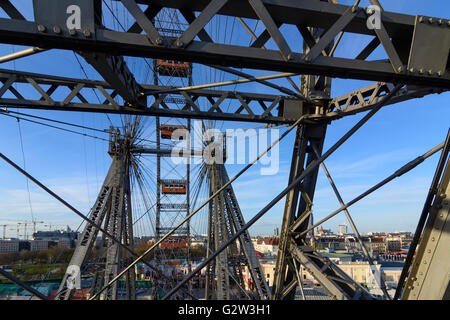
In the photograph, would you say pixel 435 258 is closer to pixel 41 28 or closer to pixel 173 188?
pixel 41 28

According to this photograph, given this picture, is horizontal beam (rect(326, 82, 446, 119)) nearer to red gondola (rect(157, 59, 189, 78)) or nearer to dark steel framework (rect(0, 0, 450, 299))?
dark steel framework (rect(0, 0, 450, 299))

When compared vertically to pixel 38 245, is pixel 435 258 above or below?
above

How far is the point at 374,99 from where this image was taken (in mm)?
3625

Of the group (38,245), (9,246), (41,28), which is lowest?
(9,246)

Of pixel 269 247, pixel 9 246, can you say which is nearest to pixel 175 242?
pixel 269 247

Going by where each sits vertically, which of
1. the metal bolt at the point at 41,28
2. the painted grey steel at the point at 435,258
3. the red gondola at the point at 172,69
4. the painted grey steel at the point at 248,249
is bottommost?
the painted grey steel at the point at 248,249

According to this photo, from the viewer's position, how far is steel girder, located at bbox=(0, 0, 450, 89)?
5.98 feet

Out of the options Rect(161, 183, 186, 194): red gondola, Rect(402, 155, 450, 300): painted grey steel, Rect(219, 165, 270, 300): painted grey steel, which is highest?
Rect(161, 183, 186, 194): red gondola

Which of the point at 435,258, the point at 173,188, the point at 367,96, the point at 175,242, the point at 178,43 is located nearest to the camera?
the point at 178,43

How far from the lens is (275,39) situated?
6.72 ft

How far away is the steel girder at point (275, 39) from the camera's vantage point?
5.98 ft

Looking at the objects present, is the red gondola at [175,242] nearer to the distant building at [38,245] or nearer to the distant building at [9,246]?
the distant building at [38,245]

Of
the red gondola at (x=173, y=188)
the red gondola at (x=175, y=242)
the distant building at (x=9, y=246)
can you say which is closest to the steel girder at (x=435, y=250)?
the red gondola at (x=175, y=242)

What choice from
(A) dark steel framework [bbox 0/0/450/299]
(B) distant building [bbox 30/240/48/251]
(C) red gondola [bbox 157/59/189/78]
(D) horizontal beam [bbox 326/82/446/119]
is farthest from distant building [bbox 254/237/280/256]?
(A) dark steel framework [bbox 0/0/450/299]
